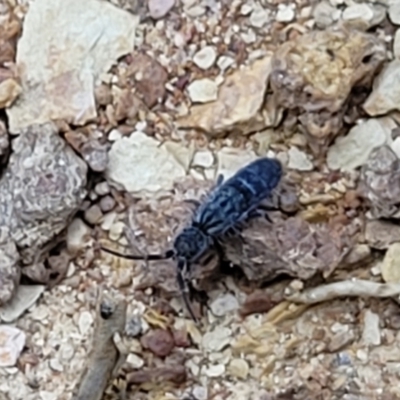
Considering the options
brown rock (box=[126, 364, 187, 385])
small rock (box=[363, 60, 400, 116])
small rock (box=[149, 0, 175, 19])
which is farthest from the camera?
small rock (box=[149, 0, 175, 19])

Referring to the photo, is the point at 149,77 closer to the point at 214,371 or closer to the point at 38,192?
the point at 38,192

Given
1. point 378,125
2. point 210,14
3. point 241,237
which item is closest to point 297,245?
point 241,237

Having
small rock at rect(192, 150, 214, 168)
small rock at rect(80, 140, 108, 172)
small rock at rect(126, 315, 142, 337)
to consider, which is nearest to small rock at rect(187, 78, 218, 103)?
small rock at rect(192, 150, 214, 168)

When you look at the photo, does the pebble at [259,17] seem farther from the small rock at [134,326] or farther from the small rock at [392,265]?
the small rock at [134,326]

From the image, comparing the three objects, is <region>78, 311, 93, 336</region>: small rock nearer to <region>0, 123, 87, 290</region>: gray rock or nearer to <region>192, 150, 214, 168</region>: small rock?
<region>0, 123, 87, 290</region>: gray rock

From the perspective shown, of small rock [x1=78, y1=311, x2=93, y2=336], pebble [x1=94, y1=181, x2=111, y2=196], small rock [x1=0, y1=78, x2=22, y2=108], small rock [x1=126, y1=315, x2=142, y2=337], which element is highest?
small rock [x1=0, y1=78, x2=22, y2=108]

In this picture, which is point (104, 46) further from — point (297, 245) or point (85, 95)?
point (297, 245)

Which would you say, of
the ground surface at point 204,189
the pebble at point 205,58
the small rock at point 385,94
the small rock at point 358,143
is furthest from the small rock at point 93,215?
the small rock at point 385,94
